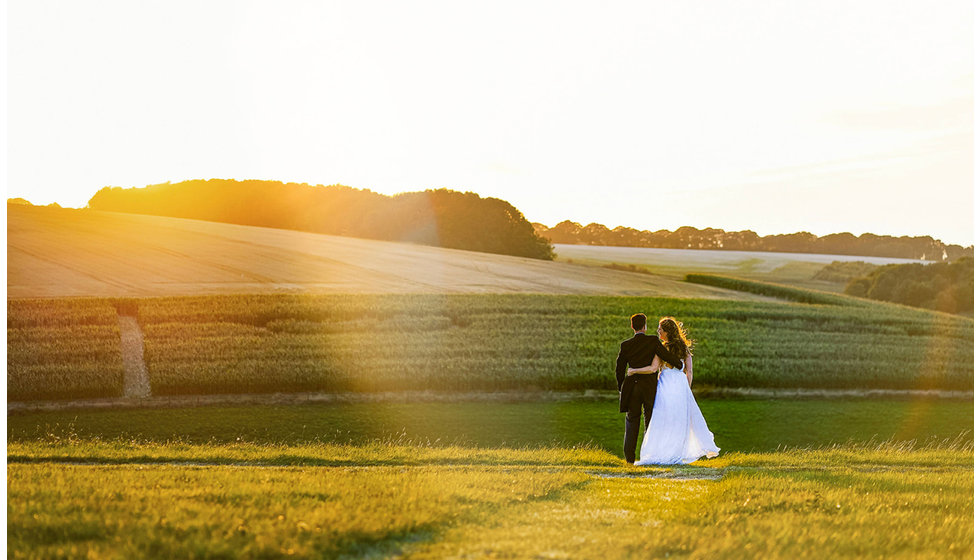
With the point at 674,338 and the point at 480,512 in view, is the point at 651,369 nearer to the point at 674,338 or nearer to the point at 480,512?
the point at 674,338

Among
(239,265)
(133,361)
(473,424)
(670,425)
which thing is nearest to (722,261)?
(239,265)

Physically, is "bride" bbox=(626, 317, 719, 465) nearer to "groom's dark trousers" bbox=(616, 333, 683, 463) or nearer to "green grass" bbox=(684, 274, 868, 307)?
"groom's dark trousers" bbox=(616, 333, 683, 463)

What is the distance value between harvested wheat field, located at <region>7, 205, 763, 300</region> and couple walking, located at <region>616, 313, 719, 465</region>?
2214 cm

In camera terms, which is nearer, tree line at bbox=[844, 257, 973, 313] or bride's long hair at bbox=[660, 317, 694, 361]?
bride's long hair at bbox=[660, 317, 694, 361]

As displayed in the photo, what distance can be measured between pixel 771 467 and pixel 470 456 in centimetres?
440

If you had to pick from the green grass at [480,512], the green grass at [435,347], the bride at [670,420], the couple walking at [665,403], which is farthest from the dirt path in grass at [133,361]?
the bride at [670,420]

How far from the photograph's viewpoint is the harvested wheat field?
3244cm

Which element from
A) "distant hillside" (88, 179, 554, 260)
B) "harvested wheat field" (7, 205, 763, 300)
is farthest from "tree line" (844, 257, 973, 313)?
"distant hillside" (88, 179, 554, 260)

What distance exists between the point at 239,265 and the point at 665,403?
29.9 meters

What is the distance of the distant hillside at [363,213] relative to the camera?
57.4 metres

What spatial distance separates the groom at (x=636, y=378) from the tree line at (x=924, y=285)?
1687 inches

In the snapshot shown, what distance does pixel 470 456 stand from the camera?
43.1ft

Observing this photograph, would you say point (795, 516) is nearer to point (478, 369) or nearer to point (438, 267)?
point (478, 369)

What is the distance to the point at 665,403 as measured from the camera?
1224cm
